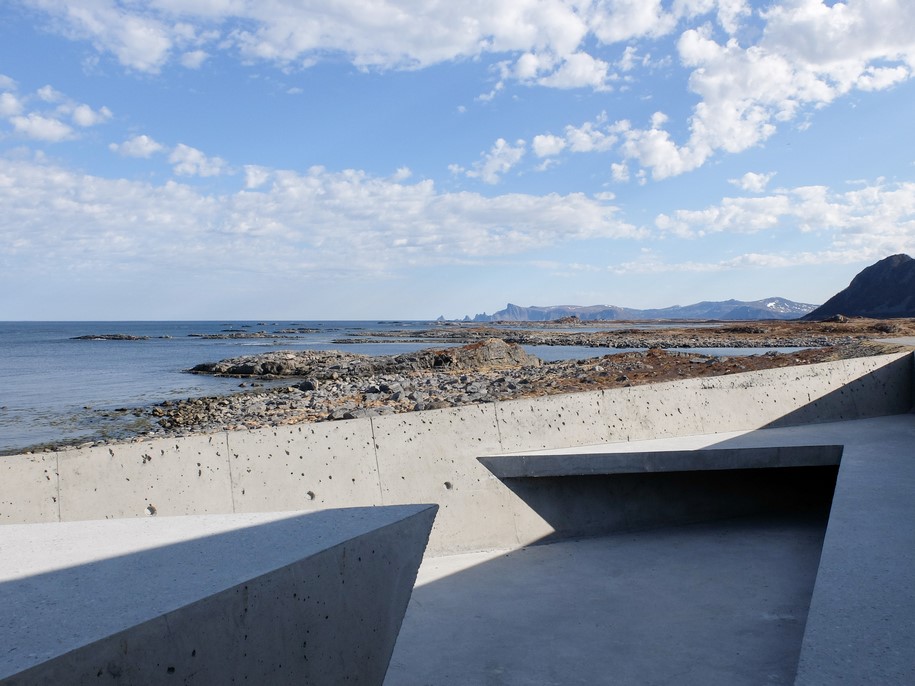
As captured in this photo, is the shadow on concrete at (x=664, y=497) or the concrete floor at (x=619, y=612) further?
the shadow on concrete at (x=664, y=497)

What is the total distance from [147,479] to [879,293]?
455ft

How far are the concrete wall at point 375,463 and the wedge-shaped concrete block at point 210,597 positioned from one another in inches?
59.2

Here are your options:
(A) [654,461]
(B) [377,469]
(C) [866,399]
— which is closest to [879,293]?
(C) [866,399]

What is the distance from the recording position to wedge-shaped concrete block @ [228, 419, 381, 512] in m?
6.20

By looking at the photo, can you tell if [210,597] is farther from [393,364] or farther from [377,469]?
[393,364]

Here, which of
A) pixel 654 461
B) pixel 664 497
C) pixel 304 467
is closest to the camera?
pixel 304 467

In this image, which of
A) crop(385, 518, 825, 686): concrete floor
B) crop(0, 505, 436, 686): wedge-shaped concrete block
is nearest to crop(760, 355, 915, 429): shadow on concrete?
crop(385, 518, 825, 686): concrete floor

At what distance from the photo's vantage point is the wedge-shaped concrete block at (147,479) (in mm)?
5789

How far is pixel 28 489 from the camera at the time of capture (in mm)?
5652

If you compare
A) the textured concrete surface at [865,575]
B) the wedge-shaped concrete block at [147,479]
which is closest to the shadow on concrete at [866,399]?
the textured concrete surface at [865,575]

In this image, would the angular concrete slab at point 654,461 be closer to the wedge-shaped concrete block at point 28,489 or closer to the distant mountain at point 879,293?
the wedge-shaped concrete block at point 28,489

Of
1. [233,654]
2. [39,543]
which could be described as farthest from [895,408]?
→ [39,543]

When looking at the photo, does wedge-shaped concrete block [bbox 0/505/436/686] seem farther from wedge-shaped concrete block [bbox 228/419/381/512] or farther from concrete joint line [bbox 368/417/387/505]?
concrete joint line [bbox 368/417/387/505]

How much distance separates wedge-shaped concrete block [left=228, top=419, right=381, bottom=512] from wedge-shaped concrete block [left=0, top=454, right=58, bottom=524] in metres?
1.43
